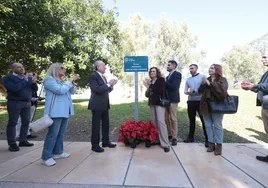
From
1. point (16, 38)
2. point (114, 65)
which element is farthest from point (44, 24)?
point (114, 65)

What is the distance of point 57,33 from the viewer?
30.2 ft

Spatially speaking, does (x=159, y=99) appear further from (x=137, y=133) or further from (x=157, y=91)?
(x=137, y=133)

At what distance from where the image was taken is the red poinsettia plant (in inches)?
185

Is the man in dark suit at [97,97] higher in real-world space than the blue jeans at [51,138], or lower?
higher

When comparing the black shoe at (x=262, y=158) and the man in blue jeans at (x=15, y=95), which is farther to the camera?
the man in blue jeans at (x=15, y=95)

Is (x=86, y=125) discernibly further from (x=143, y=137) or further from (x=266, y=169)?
(x=266, y=169)

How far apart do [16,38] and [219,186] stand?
8.22 metres

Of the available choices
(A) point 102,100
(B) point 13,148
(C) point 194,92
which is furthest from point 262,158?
(B) point 13,148

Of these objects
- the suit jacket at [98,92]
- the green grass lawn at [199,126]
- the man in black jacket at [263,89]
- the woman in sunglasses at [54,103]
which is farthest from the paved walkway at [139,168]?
the green grass lawn at [199,126]

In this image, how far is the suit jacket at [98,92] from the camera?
4.25 m

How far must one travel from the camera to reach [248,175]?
3193 mm

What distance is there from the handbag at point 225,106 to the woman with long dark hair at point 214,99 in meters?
0.08

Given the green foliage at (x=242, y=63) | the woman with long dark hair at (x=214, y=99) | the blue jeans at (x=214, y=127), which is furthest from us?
the green foliage at (x=242, y=63)

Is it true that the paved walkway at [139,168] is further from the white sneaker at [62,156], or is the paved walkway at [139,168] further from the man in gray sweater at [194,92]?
the man in gray sweater at [194,92]
